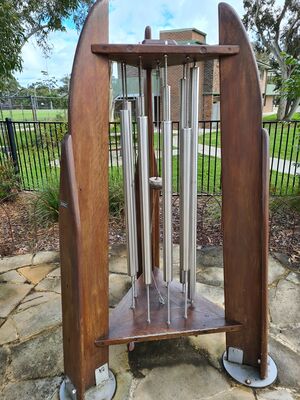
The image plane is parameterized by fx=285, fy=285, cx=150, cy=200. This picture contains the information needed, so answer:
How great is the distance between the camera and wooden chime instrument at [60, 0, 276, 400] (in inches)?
42.8

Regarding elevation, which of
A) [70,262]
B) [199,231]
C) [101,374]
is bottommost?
[199,231]

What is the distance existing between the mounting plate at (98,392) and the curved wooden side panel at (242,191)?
651 millimetres

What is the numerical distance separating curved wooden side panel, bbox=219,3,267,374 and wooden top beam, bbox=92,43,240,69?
5cm

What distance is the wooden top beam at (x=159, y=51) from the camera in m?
1.04

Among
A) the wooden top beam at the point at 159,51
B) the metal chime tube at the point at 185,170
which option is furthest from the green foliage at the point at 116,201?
the wooden top beam at the point at 159,51

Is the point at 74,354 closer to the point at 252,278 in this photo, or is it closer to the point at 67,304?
the point at 67,304

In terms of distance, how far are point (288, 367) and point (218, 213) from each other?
89.8 inches

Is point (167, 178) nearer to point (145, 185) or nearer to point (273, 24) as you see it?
point (145, 185)

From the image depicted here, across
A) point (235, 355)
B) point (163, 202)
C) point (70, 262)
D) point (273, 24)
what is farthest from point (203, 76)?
point (70, 262)

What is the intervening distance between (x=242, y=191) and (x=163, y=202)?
1.16 ft

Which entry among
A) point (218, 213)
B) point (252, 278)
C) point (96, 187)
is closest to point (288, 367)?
point (252, 278)

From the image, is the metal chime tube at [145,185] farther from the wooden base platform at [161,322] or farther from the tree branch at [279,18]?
the tree branch at [279,18]

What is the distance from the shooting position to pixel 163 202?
4.30 ft

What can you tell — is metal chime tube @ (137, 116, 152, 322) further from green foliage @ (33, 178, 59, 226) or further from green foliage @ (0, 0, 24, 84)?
green foliage @ (0, 0, 24, 84)
